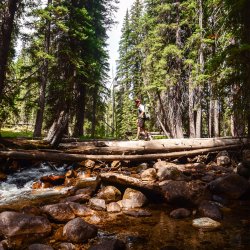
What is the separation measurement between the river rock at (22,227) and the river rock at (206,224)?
10.9 feet

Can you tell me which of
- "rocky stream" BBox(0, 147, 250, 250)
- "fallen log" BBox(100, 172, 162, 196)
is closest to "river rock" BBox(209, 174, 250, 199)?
"rocky stream" BBox(0, 147, 250, 250)

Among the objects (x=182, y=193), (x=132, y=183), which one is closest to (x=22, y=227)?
(x=132, y=183)

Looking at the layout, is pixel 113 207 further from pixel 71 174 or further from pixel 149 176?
pixel 71 174

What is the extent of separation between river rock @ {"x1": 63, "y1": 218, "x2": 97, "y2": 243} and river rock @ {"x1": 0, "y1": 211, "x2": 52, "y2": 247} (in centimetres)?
51

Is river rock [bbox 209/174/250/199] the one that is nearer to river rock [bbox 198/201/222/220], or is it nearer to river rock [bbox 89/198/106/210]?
river rock [bbox 198/201/222/220]

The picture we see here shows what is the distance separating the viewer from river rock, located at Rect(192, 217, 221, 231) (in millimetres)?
6182

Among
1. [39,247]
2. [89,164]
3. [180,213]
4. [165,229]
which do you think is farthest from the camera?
[89,164]

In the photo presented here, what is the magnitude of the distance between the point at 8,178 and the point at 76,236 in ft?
20.0

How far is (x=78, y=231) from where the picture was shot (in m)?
5.57

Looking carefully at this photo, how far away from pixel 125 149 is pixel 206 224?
711 cm

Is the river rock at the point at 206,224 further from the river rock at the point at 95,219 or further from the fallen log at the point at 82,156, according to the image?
the fallen log at the point at 82,156

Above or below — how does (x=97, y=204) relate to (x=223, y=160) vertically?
below

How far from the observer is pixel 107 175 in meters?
9.04

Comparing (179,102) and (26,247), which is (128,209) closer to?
(26,247)
